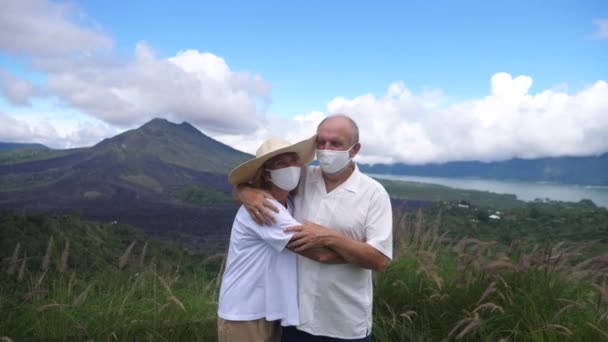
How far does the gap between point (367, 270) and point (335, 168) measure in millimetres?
795

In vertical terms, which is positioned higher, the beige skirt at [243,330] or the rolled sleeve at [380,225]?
the rolled sleeve at [380,225]

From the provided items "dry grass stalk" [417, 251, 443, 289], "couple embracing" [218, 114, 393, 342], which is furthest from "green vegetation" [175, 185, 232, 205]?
"couple embracing" [218, 114, 393, 342]

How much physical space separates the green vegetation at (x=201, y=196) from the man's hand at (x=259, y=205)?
126 metres

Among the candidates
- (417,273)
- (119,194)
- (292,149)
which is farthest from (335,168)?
(119,194)

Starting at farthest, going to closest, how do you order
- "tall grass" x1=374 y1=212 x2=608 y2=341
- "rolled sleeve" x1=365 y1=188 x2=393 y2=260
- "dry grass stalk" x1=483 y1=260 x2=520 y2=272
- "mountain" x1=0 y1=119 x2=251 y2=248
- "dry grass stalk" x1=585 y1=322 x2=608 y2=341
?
1. "mountain" x1=0 y1=119 x2=251 y2=248
2. "dry grass stalk" x1=483 y1=260 x2=520 y2=272
3. "tall grass" x1=374 y1=212 x2=608 y2=341
4. "dry grass stalk" x1=585 y1=322 x2=608 y2=341
5. "rolled sleeve" x1=365 y1=188 x2=393 y2=260

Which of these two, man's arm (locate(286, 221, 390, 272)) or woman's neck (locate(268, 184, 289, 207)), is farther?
woman's neck (locate(268, 184, 289, 207))

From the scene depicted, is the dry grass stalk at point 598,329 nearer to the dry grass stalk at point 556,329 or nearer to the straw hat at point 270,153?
the dry grass stalk at point 556,329

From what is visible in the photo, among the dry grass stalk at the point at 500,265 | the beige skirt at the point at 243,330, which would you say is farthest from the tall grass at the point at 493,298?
the beige skirt at the point at 243,330

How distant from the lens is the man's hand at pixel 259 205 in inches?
122

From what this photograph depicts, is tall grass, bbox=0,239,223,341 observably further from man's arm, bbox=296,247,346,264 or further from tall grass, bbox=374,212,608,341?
tall grass, bbox=374,212,608,341

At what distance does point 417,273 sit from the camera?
4.96m

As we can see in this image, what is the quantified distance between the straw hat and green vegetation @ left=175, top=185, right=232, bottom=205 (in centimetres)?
Result: 12545

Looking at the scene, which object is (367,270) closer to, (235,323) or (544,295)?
(235,323)

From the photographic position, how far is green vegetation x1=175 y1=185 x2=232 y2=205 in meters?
130
